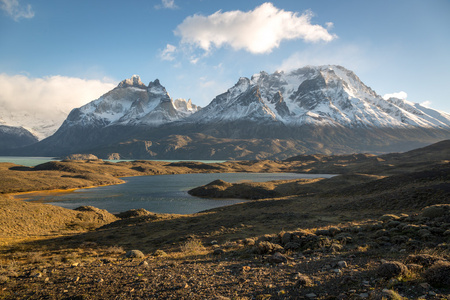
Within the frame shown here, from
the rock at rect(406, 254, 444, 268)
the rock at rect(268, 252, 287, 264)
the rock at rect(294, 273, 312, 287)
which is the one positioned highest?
the rock at rect(406, 254, 444, 268)

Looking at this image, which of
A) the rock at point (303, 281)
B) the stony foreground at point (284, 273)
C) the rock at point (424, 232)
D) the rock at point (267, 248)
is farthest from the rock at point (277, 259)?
the rock at point (424, 232)

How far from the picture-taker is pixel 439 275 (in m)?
9.30

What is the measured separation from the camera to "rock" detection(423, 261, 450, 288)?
30.0 feet

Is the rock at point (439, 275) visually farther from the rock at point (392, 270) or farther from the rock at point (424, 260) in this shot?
the rock at point (424, 260)

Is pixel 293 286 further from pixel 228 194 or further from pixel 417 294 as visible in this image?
pixel 228 194

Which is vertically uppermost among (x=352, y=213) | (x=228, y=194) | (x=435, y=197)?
(x=435, y=197)

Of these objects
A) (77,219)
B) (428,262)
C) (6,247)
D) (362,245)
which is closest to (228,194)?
(77,219)

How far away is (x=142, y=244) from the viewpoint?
2827 cm

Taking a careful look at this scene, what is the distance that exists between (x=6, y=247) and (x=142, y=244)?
13535 millimetres

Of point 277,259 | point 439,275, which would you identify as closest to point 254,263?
point 277,259

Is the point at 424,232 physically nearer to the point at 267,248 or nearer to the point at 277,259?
the point at 267,248

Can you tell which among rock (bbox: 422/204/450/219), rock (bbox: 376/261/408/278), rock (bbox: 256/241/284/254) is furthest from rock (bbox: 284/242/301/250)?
rock (bbox: 422/204/450/219)

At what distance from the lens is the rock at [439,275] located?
9141mm

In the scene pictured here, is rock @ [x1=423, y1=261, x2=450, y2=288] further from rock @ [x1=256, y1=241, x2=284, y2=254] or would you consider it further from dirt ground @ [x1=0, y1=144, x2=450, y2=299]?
rock @ [x1=256, y1=241, x2=284, y2=254]
